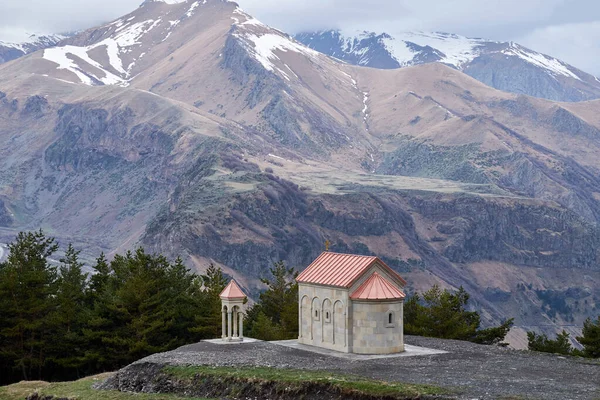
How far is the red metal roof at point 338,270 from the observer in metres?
58.8

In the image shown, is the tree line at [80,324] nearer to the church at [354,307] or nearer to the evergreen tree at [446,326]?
the church at [354,307]

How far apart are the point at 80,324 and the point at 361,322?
79.7 feet

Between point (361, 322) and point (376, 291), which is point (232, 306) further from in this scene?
point (376, 291)

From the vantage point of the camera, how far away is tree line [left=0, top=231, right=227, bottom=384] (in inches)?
2712

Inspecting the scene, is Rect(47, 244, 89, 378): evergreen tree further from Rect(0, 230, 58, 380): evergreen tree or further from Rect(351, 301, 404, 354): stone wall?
Rect(351, 301, 404, 354): stone wall

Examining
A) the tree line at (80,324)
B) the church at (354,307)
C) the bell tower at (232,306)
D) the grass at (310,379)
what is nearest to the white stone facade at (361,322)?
the church at (354,307)

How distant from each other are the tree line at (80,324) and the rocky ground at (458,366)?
362 inches

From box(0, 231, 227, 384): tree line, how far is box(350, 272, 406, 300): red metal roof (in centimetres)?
1801

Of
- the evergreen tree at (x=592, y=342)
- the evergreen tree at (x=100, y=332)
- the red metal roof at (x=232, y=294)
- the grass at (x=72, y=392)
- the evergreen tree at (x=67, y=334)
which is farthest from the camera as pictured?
the evergreen tree at (x=592, y=342)

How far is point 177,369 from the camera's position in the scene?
51.8 metres

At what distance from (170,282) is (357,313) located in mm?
25590

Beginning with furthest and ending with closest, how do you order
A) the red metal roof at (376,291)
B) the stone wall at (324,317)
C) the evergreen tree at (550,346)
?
1. the evergreen tree at (550,346)
2. the stone wall at (324,317)
3. the red metal roof at (376,291)

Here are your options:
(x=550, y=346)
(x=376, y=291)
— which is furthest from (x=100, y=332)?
(x=550, y=346)

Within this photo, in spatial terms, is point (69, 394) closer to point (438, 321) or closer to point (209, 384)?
point (209, 384)
